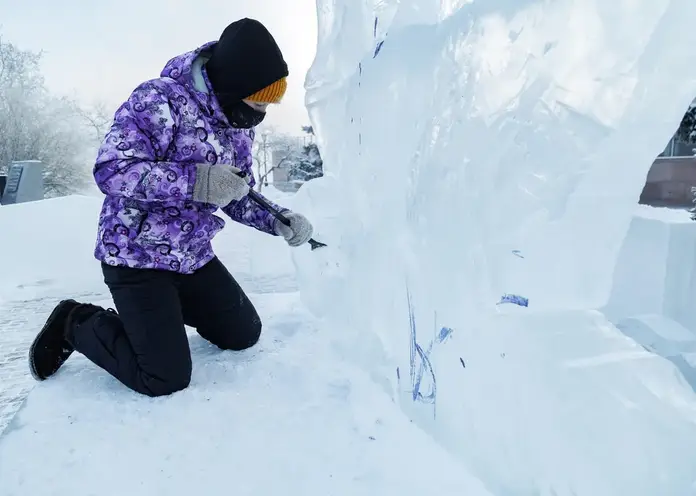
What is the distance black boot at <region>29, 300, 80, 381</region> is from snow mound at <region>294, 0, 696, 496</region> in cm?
95

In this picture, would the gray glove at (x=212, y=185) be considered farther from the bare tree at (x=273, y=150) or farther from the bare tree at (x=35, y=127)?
the bare tree at (x=273, y=150)

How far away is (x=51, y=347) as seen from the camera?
1.59 meters

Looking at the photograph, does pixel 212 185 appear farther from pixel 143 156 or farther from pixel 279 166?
pixel 279 166

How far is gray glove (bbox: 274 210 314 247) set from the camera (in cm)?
176

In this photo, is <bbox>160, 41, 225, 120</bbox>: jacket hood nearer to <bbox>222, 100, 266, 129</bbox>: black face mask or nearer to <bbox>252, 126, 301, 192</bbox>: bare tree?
<bbox>222, 100, 266, 129</bbox>: black face mask

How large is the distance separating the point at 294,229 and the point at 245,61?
55 centimetres

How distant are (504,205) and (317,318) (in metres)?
1.13

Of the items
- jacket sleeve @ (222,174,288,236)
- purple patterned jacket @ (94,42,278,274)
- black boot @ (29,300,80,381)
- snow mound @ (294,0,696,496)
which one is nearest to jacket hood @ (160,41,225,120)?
purple patterned jacket @ (94,42,278,274)

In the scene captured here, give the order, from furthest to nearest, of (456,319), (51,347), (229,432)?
1. (51,347)
2. (229,432)
3. (456,319)

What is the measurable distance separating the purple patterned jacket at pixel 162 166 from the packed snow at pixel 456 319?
1.22 ft

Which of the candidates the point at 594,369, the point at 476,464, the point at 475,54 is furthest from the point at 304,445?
the point at 475,54

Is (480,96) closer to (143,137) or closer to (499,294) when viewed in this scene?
(499,294)

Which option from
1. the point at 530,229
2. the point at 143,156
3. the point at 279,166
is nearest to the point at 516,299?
the point at 530,229

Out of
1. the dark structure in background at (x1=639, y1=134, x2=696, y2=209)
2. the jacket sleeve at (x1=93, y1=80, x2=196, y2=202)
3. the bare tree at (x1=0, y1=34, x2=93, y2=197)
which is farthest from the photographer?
the bare tree at (x1=0, y1=34, x2=93, y2=197)
